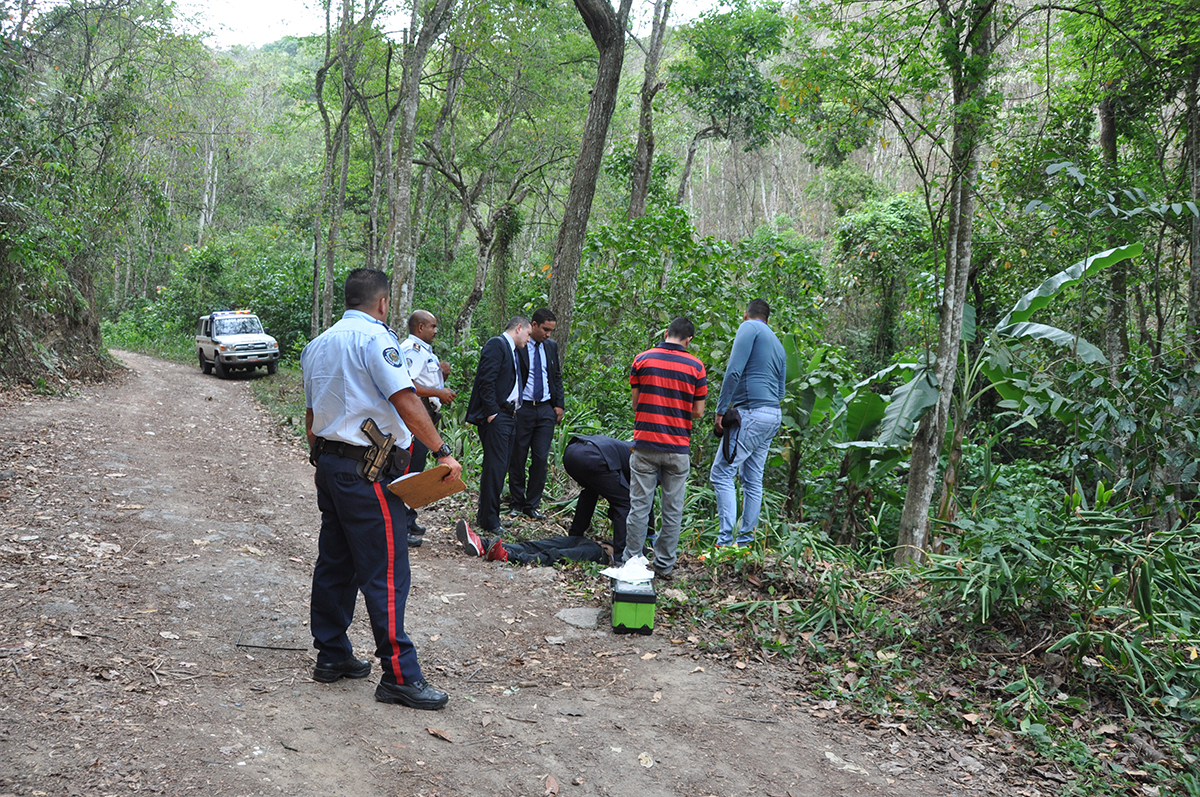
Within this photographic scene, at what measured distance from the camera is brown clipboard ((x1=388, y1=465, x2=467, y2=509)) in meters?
3.71

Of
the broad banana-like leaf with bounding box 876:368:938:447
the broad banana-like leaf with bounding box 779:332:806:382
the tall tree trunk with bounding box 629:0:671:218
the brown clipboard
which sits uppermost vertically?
the tall tree trunk with bounding box 629:0:671:218

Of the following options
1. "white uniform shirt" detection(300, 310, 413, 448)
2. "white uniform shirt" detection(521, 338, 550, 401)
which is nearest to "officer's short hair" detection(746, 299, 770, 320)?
"white uniform shirt" detection(521, 338, 550, 401)

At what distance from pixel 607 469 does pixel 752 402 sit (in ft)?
4.72

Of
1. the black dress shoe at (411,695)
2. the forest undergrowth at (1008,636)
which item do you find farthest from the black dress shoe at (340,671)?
the forest undergrowth at (1008,636)

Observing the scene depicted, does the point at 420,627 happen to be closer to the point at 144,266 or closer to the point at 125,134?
the point at 125,134

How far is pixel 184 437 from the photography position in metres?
11.0

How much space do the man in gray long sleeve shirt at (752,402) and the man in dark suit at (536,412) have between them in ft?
5.61

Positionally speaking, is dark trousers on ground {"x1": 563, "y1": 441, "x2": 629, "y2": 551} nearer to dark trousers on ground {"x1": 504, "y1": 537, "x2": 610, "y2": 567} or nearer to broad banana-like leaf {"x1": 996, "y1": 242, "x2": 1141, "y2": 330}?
dark trousers on ground {"x1": 504, "y1": 537, "x2": 610, "y2": 567}

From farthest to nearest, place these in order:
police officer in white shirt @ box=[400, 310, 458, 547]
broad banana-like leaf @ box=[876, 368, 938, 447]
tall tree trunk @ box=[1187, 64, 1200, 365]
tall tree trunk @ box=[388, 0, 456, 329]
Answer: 1. tall tree trunk @ box=[388, 0, 456, 329]
2. tall tree trunk @ box=[1187, 64, 1200, 365]
3. police officer in white shirt @ box=[400, 310, 458, 547]
4. broad banana-like leaf @ box=[876, 368, 938, 447]

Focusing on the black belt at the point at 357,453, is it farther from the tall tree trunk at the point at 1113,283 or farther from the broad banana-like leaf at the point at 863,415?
the tall tree trunk at the point at 1113,283

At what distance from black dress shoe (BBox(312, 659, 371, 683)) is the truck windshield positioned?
65.4ft

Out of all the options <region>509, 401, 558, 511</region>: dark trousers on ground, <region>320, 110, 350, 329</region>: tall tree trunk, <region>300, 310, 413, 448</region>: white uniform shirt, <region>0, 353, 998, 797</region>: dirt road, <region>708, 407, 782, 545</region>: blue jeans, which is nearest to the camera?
<region>0, 353, 998, 797</region>: dirt road

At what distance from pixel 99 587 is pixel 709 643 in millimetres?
3777

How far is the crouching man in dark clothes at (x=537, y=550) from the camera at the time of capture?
6.38m
